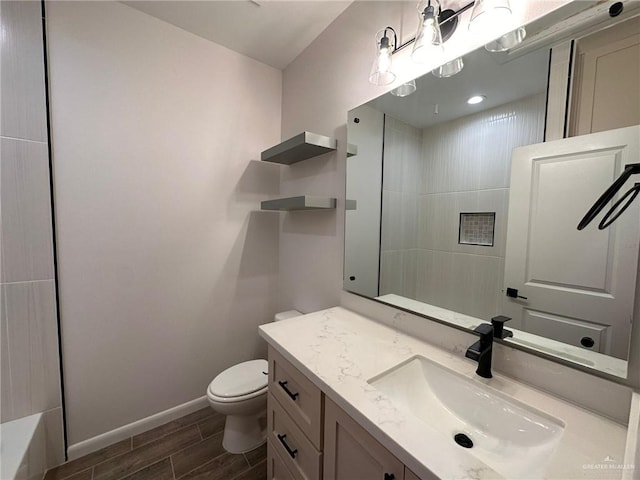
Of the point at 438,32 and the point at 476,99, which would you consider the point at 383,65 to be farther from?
the point at 476,99

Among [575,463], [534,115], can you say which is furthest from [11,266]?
[534,115]

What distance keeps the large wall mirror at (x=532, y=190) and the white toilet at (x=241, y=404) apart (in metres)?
0.97

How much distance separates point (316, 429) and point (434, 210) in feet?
3.24

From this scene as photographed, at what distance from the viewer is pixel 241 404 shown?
4.67 ft

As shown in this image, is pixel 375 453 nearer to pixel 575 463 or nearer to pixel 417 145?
pixel 575 463

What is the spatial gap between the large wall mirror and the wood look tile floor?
1.27 meters

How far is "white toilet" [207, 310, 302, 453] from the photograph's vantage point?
4.67 ft

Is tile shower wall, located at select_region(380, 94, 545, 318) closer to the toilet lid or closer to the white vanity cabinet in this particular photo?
the white vanity cabinet

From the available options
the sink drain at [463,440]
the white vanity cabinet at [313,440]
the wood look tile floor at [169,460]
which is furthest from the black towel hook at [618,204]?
the wood look tile floor at [169,460]

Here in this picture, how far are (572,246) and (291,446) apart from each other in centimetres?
123

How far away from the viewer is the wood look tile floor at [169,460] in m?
1.37

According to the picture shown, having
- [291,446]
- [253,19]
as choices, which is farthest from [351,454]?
[253,19]

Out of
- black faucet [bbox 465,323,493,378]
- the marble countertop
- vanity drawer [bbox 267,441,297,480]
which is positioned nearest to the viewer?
the marble countertop

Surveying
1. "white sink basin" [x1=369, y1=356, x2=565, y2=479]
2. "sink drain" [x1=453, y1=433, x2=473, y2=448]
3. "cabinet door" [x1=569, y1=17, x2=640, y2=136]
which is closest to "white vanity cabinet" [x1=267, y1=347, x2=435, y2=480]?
"white sink basin" [x1=369, y1=356, x2=565, y2=479]
